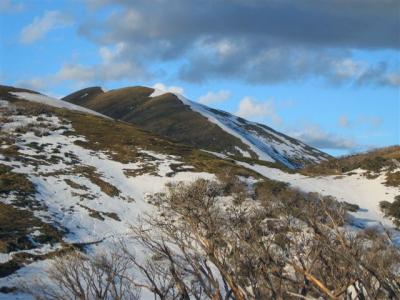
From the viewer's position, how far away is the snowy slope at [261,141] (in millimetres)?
127956

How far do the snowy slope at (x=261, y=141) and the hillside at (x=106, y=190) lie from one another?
47.0 metres

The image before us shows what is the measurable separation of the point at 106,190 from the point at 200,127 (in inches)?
3608

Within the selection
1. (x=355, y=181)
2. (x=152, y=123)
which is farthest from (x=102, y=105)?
(x=355, y=181)

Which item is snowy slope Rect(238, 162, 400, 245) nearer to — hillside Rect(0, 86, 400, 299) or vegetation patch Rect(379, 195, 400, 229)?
hillside Rect(0, 86, 400, 299)

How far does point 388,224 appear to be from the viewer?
5238 centimetres

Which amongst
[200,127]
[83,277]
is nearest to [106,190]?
[83,277]

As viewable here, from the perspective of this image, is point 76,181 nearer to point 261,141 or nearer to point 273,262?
point 273,262

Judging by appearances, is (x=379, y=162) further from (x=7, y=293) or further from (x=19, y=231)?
(x=7, y=293)

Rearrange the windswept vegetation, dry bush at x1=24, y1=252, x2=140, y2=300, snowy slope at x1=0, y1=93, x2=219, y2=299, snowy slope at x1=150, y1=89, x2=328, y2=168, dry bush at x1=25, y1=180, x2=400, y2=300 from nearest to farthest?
dry bush at x1=25, y1=180, x2=400, y2=300 → dry bush at x1=24, y1=252, x2=140, y2=300 → snowy slope at x1=0, y1=93, x2=219, y2=299 → the windswept vegetation → snowy slope at x1=150, y1=89, x2=328, y2=168

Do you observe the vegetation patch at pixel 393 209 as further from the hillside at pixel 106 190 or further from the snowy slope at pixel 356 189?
the hillside at pixel 106 190

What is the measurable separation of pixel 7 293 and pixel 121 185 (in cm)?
2604

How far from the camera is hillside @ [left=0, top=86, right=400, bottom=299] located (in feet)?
135

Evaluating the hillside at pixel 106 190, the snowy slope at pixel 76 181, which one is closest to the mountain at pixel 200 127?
the hillside at pixel 106 190

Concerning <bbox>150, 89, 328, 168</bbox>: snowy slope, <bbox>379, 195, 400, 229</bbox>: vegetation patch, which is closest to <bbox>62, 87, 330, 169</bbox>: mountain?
<bbox>150, 89, 328, 168</bbox>: snowy slope
